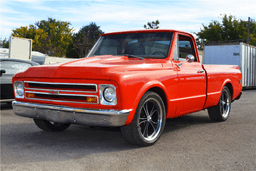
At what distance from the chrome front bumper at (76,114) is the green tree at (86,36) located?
41087 mm

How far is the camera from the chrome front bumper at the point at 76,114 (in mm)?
3986

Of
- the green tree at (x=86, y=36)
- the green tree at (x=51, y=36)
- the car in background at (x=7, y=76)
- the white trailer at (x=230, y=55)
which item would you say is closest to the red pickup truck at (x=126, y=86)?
the car in background at (x=7, y=76)

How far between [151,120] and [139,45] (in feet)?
4.83

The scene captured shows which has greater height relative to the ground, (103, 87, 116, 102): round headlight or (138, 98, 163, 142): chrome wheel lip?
(103, 87, 116, 102): round headlight

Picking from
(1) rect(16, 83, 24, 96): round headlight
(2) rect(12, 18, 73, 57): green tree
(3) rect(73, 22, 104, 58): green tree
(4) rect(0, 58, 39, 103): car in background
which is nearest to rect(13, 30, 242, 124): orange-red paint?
(1) rect(16, 83, 24, 96): round headlight

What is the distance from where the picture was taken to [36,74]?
15.0 ft

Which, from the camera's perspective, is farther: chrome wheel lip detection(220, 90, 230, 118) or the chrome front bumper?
chrome wheel lip detection(220, 90, 230, 118)

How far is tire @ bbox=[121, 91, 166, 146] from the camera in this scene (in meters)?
4.33

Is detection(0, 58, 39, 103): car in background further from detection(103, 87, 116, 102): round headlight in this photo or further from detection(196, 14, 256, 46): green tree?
detection(196, 14, 256, 46): green tree

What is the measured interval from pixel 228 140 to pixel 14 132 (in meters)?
3.79

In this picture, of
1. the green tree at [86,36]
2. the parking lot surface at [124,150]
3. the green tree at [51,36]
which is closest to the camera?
the parking lot surface at [124,150]

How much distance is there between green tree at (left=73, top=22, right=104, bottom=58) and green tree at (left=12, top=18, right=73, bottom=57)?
1.88m

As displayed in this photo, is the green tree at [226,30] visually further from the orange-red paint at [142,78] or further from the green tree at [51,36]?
the orange-red paint at [142,78]

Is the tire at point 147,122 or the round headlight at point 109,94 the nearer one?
the round headlight at point 109,94
